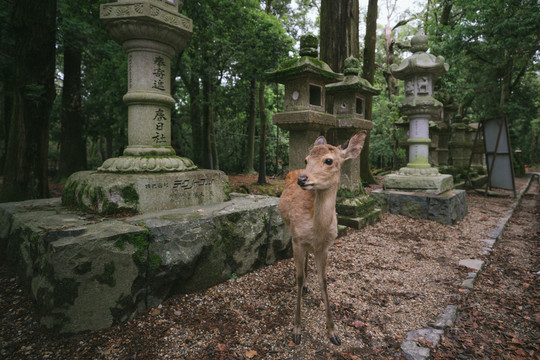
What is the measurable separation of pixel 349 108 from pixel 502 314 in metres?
4.43

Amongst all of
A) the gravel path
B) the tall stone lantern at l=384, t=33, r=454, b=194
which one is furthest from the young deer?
the tall stone lantern at l=384, t=33, r=454, b=194

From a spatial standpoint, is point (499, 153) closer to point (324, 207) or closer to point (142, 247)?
point (324, 207)

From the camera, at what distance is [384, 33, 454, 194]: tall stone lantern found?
687 centimetres

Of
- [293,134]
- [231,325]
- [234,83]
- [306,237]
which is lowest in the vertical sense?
[231,325]

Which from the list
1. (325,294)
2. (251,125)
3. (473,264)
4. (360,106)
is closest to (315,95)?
(360,106)

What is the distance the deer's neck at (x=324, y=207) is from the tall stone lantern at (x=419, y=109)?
17.8ft

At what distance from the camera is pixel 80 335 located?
7.55 ft

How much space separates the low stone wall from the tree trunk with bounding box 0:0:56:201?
1.55 meters

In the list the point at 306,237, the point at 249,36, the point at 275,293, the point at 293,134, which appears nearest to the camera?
the point at 306,237

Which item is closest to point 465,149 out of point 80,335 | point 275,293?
point 275,293

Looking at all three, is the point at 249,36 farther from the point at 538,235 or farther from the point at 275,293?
the point at 538,235

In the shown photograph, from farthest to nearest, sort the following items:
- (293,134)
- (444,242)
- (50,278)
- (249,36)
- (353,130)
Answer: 1. (249,36)
2. (353,130)
3. (293,134)
4. (444,242)
5. (50,278)

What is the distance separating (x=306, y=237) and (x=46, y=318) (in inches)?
89.0

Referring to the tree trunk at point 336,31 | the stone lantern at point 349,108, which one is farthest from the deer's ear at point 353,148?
the tree trunk at point 336,31
